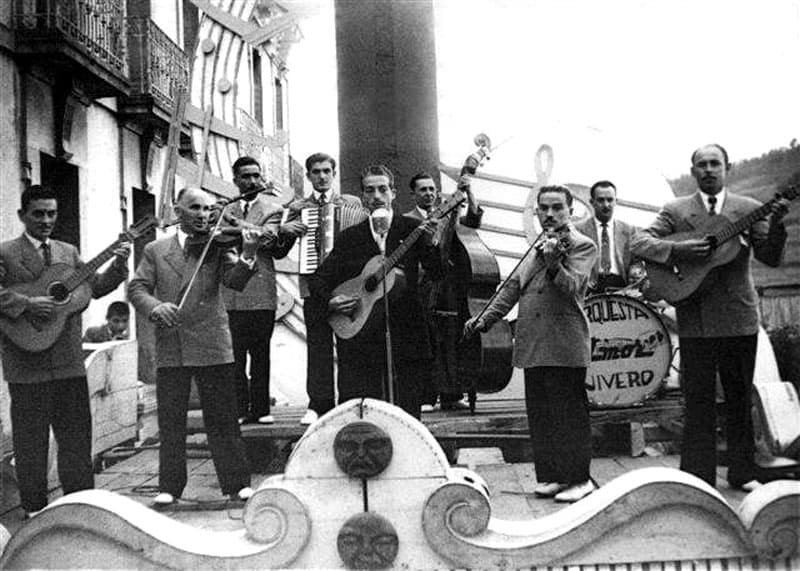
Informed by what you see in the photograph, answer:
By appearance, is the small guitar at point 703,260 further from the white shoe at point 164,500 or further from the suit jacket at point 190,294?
the white shoe at point 164,500

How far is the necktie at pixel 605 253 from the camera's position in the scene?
3.62m

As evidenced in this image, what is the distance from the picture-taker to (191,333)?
348cm

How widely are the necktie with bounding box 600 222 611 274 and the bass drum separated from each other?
0.41 feet

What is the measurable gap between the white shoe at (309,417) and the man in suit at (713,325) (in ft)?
5.04

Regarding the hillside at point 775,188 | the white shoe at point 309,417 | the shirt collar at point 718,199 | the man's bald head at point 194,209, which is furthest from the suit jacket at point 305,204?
the hillside at point 775,188

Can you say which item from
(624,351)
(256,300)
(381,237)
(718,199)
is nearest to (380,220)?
(381,237)

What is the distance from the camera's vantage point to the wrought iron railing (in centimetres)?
313

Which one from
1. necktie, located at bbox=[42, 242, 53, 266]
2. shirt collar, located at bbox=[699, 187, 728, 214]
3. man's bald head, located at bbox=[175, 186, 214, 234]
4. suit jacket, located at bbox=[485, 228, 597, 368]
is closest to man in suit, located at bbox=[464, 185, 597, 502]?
suit jacket, located at bbox=[485, 228, 597, 368]

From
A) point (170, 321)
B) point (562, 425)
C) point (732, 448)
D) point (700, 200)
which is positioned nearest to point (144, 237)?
point (170, 321)

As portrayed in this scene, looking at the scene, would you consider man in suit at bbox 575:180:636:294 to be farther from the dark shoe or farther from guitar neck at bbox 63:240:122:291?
guitar neck at bbox 63:240:122:291

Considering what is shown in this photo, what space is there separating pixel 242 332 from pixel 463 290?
1108mm

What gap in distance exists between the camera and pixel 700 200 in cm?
A: 324

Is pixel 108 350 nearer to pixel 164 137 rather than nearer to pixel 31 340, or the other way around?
pixel 31 340

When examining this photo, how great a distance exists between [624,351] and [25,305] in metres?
2.55
